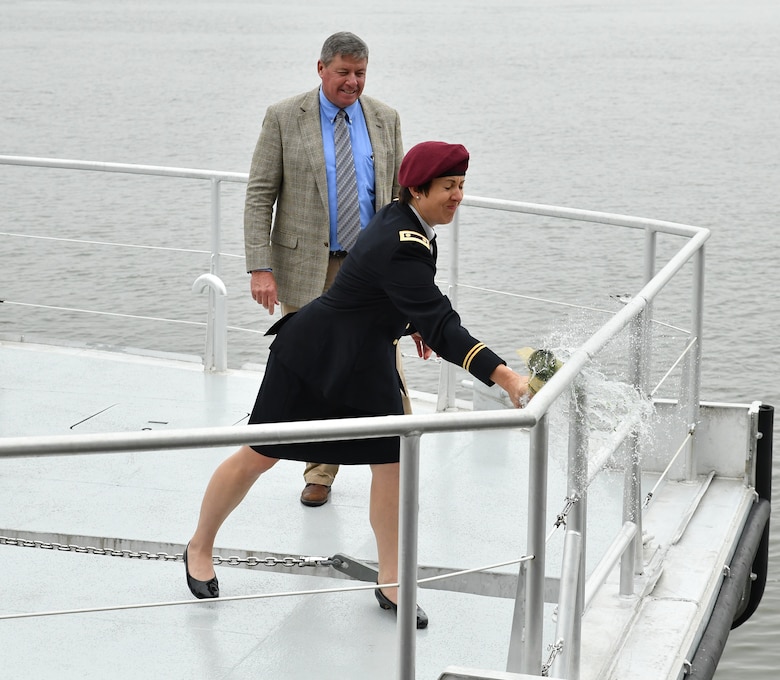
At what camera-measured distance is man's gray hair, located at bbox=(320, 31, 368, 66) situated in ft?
13.6

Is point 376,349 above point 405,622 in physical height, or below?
above

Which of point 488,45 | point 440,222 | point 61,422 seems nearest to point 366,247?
point 440,222

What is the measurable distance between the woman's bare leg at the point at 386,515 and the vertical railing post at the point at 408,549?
91 centimetres

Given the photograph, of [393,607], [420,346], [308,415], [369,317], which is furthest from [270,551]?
[369,317]

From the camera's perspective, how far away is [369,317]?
3477 millimetres

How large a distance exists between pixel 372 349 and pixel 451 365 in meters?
2.15

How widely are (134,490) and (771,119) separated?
65.7 feet

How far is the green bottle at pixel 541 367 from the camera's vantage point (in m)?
3.01

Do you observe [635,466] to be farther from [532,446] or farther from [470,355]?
[532,446]

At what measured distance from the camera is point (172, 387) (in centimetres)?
591

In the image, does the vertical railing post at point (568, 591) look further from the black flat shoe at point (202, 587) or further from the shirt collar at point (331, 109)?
the shirt collar at point (331, 109)

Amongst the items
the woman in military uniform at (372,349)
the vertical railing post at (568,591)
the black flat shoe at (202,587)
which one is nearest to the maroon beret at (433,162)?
the woman in military uniform at (372,349)

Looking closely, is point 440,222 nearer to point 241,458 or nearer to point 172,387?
point 241,458

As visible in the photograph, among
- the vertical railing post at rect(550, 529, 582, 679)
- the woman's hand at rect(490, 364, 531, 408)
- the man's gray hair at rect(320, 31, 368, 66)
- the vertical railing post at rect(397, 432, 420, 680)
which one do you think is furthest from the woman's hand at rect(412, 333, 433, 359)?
the vertical railing post at rect(397, 432, 420, 680)
